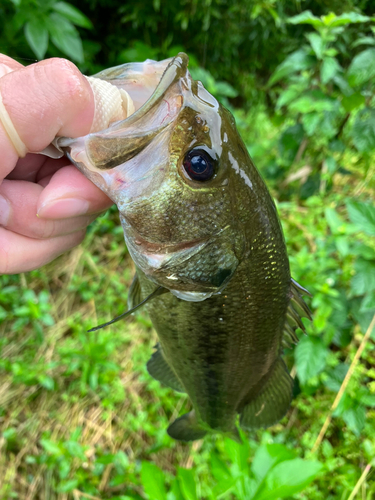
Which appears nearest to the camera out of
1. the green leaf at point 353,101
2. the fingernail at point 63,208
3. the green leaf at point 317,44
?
the fingernail at point 63,208

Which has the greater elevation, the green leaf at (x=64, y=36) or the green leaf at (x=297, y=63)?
the green leaf at (x=297, y=63)

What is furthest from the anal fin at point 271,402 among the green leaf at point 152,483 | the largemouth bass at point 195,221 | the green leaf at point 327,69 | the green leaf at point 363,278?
the green leaf at point 327,69

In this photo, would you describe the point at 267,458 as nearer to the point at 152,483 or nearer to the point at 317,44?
the point at 152,483

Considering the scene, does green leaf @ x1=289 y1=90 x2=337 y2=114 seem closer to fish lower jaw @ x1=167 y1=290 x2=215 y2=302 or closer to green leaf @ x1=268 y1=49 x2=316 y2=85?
green leaf @ x1=268 y1=49 x2=316 y2=85

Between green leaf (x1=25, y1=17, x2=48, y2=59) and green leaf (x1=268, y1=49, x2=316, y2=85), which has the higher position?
green leaf (x1=268, y1=49, x2=316, y2=85)

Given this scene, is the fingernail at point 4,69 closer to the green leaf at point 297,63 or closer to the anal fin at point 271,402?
the anal fin at point 271,402

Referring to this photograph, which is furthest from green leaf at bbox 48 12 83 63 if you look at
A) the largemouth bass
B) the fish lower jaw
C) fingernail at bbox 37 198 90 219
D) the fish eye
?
the fish lower jaw
